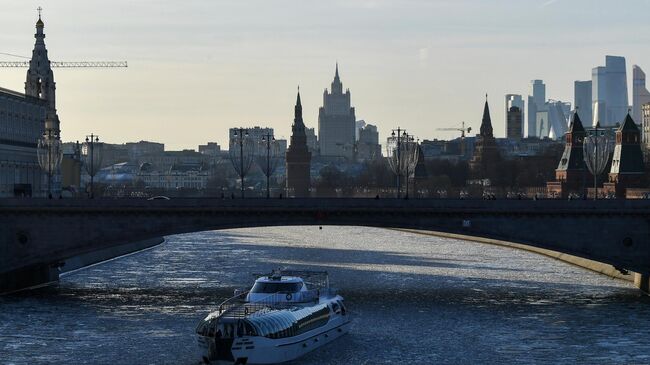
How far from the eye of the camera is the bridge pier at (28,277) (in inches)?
3681

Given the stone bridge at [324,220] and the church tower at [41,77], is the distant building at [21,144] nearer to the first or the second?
the church tower at [41,77]

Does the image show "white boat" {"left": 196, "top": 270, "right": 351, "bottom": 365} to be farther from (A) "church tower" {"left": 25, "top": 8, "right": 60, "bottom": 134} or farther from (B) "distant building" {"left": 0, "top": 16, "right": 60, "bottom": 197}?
(A) "church tower" {"left": 25, "top": 8, "right": 60, "bottom": 134}

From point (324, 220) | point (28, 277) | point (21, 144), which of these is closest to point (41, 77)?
point (21, 144)

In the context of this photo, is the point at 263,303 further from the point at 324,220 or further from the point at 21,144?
the point at 21,144

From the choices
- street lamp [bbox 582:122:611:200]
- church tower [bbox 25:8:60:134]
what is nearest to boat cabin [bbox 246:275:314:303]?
street lamp [bbox 582:122:611:200]

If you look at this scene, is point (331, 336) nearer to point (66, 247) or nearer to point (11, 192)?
point (66, 247)

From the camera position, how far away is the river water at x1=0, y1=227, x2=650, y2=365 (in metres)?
66.9

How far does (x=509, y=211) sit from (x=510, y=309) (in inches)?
396

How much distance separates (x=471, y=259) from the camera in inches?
4904

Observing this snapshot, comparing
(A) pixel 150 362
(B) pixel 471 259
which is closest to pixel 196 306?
(A) pixel 150 362

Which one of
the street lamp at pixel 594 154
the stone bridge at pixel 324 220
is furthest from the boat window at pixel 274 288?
the street lamp at pixel 594 154

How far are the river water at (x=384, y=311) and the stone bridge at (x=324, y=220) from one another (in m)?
3.33

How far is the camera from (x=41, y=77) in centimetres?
18500

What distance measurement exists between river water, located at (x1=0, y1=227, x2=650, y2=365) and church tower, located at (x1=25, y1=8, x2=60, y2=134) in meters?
62.8
